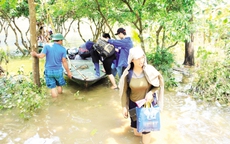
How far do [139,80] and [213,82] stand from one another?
3.81 m

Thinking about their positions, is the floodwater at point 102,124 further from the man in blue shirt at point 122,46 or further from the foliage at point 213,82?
the man in blue shirt at point 122,46

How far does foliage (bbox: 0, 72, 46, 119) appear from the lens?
4969mm

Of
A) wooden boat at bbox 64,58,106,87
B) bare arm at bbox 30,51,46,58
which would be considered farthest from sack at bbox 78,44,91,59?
bare arm at bbox 30,51,46,58

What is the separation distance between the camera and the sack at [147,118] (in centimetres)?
337

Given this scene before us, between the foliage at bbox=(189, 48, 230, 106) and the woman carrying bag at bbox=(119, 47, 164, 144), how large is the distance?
318cm

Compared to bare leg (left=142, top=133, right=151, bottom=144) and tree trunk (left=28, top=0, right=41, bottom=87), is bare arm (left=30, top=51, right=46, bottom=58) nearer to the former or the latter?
tree trunk (left=28, top=0, right=41, bottom=87)

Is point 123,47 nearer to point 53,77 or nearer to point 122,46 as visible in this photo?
point 122,46

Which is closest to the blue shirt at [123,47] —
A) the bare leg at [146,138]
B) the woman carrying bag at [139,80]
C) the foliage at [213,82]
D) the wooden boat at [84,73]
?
the wooden boat at [84,73]

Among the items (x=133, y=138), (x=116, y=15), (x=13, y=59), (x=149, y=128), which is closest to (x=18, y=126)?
(x=133, y=138)

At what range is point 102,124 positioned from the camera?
478cm

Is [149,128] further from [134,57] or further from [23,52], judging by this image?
[23,52]

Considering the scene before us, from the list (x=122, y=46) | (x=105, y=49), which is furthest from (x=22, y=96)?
(x=122, y=46)

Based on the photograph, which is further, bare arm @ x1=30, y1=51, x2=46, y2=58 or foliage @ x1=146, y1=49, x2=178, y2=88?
foliage @ x1=146, y1=49, x2=178, y2=88

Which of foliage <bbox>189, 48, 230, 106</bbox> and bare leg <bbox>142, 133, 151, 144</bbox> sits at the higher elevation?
foliage <bbox>189, 48, 230, 106</bbox>
